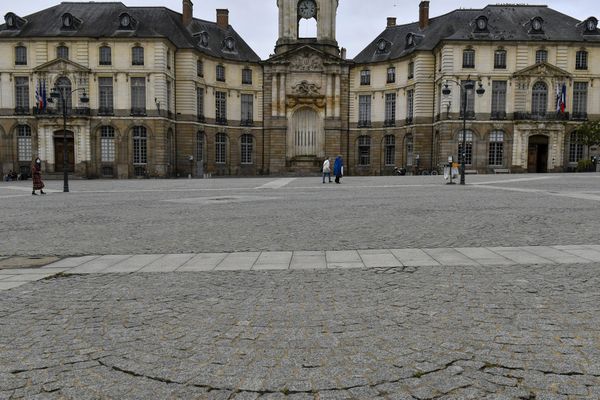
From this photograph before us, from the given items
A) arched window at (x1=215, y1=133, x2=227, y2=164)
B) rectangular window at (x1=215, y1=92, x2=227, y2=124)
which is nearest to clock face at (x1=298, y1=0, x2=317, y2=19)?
rectangular window at (x1=215, y1=92, x2=227, y2=124)

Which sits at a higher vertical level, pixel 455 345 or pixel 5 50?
pixel 5 50

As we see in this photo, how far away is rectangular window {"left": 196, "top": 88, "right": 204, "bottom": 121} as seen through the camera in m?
50.9

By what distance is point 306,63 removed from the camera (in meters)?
52.6

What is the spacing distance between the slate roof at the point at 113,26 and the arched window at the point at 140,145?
9017 mm

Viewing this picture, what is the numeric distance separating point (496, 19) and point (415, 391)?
Result: 53245 mm

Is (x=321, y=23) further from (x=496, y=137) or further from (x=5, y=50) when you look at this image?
(x=5, y=50)

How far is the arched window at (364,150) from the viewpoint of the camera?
55.1 metres

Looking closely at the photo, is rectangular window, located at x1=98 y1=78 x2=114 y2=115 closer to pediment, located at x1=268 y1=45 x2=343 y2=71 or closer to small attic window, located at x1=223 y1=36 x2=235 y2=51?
small attic window, located at x1=223 y1=36 x2=235 y2=51

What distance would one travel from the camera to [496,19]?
48250 millimetres

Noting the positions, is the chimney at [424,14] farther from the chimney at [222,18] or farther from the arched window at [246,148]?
the arched window at [246,148]

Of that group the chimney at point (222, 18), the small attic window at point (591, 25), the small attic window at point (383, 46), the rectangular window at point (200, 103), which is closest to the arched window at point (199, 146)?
the rectangular window at point (200, 103)

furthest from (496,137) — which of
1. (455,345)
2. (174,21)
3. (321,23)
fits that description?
(455,345)

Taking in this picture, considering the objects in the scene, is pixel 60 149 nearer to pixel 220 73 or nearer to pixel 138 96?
pixel 138 96

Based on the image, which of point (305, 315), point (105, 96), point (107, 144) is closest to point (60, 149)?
point (107, 144)
